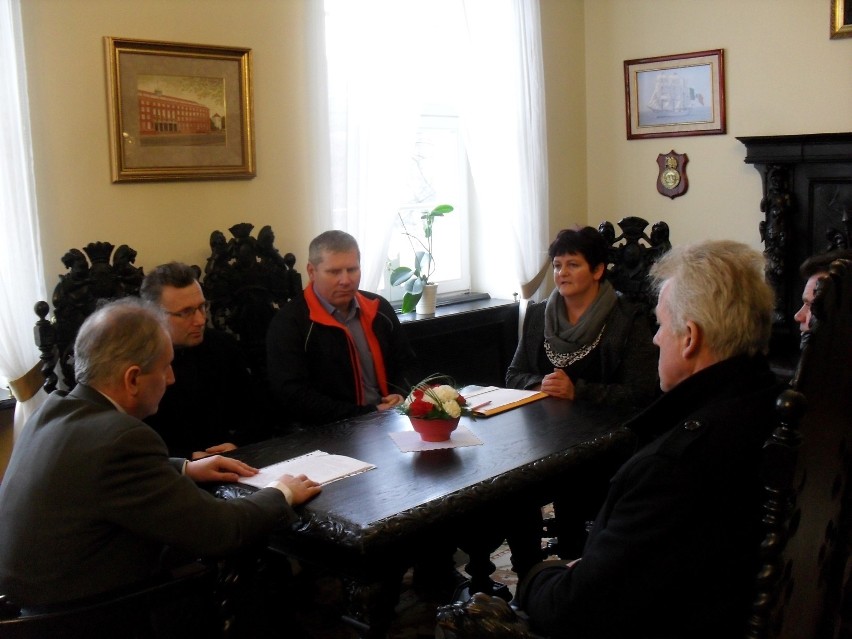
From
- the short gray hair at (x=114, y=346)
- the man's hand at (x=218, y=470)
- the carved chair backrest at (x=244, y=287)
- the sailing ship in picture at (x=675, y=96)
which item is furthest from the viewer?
the sailing ship in picture at (x=675, y=96)

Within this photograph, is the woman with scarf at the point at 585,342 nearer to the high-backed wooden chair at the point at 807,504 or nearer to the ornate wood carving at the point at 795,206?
the high-backed wooden chair at the point at 807,504

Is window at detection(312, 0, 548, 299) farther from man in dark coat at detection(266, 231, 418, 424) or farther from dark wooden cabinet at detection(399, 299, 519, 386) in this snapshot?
man in dark coat at detection(266, 231, 418, 424)

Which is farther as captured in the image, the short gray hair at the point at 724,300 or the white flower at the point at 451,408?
the white flower at the point at 451,408

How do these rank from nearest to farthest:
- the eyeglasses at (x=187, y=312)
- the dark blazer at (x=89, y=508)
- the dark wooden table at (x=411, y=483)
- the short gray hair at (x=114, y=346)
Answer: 1. the dark blazer at (x=89, y=508)
2. the short gray hair at (x=114, y=346)
3. the dark wooden table at (x=411, y=483)
4. the eyeglasses at (x=187, y=312)

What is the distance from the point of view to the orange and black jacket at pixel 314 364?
3.31 m

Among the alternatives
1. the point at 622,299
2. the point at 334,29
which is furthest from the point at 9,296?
the point at 622,299

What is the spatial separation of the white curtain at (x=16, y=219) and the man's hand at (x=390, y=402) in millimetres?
1198

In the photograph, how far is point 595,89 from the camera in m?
5.50

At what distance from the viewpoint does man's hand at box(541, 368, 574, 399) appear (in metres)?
3.23

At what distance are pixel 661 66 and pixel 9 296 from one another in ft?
12.0

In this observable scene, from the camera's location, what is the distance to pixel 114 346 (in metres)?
1.98

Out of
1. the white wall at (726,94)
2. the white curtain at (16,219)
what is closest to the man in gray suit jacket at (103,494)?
the white curtain at (16,219)

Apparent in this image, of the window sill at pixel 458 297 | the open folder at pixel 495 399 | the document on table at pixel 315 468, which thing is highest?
the window sill at pixel 458 297

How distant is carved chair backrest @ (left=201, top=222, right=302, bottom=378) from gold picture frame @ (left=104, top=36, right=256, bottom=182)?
282 millimetres
